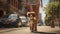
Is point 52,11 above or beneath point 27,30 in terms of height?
above

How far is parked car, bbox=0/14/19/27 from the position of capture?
4145mm

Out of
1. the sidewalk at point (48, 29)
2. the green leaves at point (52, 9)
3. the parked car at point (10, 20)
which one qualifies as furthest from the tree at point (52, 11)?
the parked car at point (10, 20)

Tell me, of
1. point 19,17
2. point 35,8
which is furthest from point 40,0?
point 19,17

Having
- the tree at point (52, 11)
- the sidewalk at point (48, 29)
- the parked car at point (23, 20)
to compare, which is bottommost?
the sidewalk at point (48, 29)

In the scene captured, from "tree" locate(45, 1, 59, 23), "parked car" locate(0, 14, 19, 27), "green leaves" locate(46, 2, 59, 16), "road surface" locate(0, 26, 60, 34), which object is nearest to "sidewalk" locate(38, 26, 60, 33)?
"road surface" locate(0, 26, 60, 34)

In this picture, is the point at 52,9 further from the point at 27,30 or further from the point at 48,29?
the point at 27,30

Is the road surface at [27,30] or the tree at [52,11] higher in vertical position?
the tree at [52,11]

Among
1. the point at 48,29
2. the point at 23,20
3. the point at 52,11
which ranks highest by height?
the point at 52,11

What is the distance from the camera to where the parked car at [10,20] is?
4145mm

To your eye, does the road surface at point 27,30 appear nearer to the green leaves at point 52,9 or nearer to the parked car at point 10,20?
the parked car at point 10,20

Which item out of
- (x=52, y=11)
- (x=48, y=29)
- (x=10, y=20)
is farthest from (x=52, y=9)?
(x=10, y=20)

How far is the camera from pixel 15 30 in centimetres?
415

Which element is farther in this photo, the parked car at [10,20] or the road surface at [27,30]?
the parked car at [10,20]

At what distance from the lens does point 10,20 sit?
165 inches
